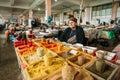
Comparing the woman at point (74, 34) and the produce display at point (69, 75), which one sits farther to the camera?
the woman at point (74, 34)

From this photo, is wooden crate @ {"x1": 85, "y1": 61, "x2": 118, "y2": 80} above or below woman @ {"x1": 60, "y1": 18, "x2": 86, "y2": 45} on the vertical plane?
below

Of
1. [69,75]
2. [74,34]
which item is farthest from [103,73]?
[74,34]

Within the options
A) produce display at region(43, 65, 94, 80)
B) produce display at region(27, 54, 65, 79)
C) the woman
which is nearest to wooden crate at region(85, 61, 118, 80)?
produce display at region(43, 65, 94, 80)

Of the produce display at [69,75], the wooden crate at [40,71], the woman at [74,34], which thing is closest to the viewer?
the produce display at [69,75]

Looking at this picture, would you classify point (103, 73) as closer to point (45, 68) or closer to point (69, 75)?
point (69, 75)

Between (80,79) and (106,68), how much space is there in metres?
0.37

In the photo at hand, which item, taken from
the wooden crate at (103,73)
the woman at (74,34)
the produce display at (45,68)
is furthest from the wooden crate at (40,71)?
the woman at (74,34)

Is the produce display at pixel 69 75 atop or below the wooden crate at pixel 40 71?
Answer: atop

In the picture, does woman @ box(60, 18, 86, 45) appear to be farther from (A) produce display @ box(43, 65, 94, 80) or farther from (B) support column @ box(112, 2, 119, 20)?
(B) support column @ box(112, 2, 119, 20)

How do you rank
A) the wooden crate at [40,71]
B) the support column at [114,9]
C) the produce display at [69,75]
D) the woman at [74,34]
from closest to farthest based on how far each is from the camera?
the produce display at [69,75]
the wooden crate at [40,71]
the woman at [74,34]
the support column at [114,9]

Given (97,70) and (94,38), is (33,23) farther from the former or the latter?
(97,70)

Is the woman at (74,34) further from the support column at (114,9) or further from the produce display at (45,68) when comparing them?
the support column at (114,9)

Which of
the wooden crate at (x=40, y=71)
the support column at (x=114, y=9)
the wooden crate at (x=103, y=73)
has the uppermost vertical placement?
the support column at (x=114, y=9)

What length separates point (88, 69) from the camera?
41.5 inches
